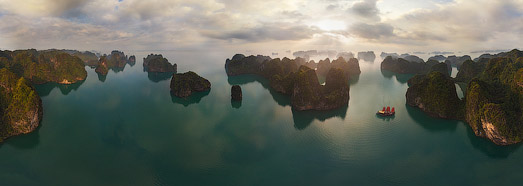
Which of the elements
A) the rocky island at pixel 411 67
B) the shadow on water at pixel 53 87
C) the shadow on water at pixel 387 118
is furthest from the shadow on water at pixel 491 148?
the shadow on water at pixel 53 87

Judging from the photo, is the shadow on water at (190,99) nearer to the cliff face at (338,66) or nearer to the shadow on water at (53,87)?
the shadow on water at (53,87)

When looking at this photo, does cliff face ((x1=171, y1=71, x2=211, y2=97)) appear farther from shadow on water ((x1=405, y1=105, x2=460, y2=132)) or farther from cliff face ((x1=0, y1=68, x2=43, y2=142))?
shadow on water ((x1=405, y1=105, x2=460, y2=132))

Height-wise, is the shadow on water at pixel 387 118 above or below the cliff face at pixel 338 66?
below

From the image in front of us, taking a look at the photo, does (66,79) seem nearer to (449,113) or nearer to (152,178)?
(152,178)

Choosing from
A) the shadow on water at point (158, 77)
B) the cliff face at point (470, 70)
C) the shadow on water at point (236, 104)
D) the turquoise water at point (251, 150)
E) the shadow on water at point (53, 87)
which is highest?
the cliff face at point (470, 70)

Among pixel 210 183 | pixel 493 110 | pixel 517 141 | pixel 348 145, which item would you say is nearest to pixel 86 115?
pixel 210 183

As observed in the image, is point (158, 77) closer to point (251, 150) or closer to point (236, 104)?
point (236, 104)

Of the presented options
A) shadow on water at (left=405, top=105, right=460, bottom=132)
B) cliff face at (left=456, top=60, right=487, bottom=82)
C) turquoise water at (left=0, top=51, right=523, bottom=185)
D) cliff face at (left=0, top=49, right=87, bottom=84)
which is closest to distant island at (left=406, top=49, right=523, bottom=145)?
shadow on water at (left=405, top=105, right=460, bottom=132)
